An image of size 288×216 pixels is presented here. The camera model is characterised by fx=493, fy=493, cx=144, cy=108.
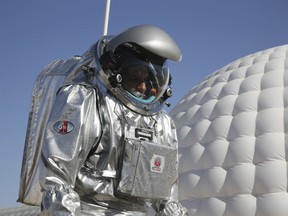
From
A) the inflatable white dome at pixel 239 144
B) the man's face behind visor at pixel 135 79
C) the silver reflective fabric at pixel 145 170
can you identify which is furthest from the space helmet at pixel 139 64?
the inflatable white dome at pixel 239 144

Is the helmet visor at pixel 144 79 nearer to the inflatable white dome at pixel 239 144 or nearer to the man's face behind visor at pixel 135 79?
the man's face behind visor at pixel 135 79

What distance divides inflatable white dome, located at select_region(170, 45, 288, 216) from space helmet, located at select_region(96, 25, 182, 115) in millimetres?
6509

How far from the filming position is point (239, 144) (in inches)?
361

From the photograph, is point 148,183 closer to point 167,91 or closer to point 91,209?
point 91,209

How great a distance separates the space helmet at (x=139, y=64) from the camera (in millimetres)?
2395

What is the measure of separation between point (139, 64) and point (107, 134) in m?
0.40

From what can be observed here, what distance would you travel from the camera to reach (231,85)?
1058 centimetres

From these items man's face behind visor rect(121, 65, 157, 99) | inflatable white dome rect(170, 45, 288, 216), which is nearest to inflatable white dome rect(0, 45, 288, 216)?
inflatable white dome rect(170, 45, 288, 216)

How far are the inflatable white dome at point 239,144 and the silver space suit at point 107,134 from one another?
644 cm

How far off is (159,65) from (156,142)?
397 millimetres

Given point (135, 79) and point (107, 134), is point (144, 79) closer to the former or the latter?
point (135, 79)

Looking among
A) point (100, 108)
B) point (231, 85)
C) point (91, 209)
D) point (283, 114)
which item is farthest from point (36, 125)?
point (231, 85)

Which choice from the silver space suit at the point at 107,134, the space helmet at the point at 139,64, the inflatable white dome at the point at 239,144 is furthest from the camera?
the inflatable white dome at the point at 239,144

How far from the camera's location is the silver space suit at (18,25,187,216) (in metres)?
2.21
